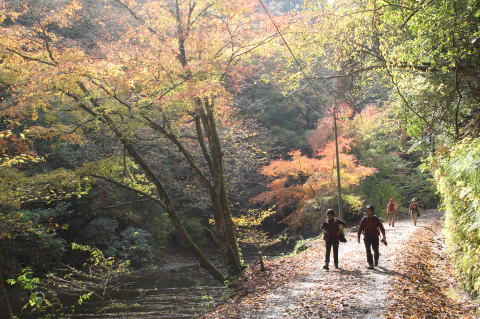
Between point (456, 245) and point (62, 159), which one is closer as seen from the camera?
point (456, 245)

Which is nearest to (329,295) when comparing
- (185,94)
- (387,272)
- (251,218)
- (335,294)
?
(335,294)

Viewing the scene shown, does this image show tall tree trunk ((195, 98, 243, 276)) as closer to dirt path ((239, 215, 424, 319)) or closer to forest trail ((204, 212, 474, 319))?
forest trail ((204, 212, 474, 319))

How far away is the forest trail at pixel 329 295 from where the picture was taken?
6176 millimetres

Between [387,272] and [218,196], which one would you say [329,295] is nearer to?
[387,272]

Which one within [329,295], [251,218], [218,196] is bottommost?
[329,295]

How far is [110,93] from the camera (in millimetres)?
9484

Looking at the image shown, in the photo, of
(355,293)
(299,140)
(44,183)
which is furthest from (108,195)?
(299,140)

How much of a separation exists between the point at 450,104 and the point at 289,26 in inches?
191

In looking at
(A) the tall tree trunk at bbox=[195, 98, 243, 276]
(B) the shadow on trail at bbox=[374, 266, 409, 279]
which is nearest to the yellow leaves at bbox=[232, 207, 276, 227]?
(A) the tall tree trunk at bbox=[195, 98, 243, 276]

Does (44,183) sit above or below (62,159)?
below

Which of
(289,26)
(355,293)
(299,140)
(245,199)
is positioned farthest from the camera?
(299,140)

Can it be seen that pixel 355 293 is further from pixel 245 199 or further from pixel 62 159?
pixel 245 199

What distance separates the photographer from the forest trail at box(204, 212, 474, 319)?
618 centimetres

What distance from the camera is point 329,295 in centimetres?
710
